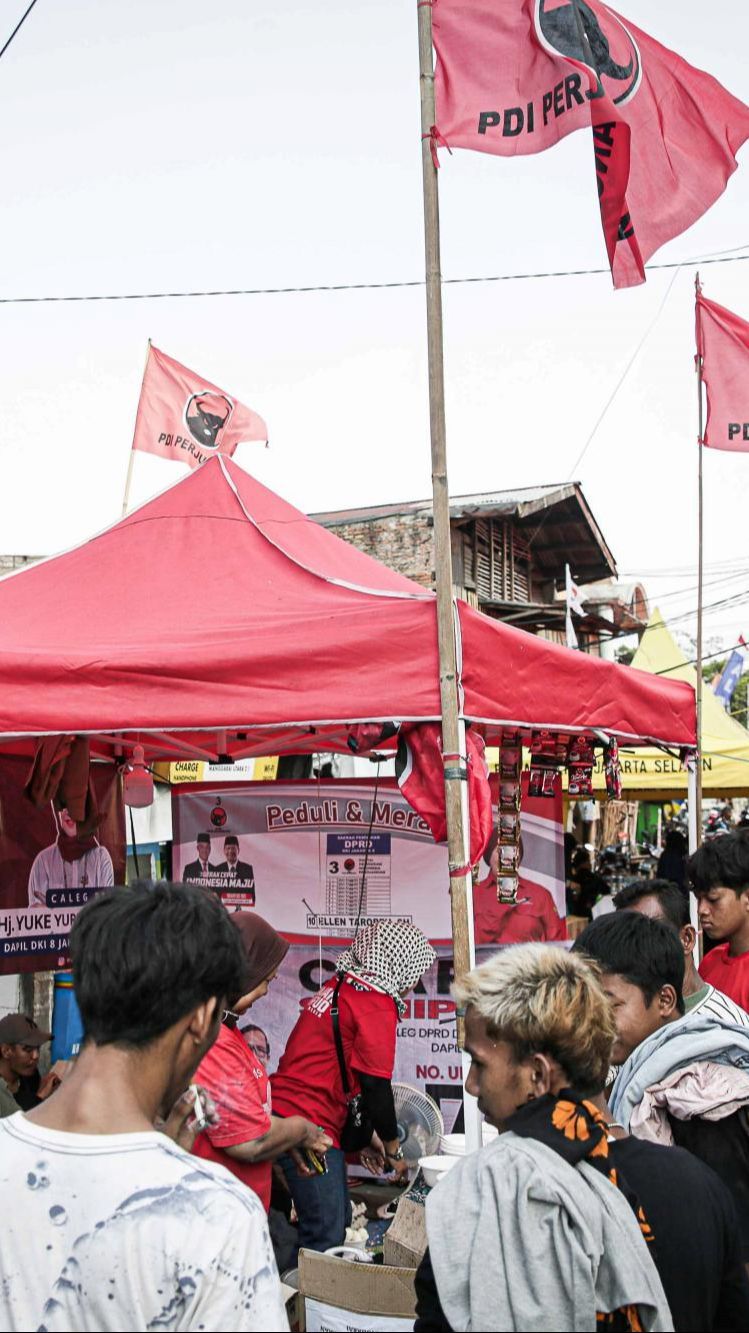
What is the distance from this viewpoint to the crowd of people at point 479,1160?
1424mm

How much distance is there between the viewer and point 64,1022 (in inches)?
237

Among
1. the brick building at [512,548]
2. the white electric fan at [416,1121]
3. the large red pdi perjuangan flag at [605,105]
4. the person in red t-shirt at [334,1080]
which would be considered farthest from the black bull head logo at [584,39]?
the brick building at [512,548]

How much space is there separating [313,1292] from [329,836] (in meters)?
3.06

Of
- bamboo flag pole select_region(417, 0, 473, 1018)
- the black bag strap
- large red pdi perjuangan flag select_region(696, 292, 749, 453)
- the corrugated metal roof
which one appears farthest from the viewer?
the corrugated metal roof

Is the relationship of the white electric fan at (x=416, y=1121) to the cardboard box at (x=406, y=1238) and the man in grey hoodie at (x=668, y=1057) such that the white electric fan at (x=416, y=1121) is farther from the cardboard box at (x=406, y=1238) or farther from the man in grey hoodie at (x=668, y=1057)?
the man in grey hoodie at (x=668, y=1057)

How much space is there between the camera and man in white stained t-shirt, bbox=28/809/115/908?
606 cm

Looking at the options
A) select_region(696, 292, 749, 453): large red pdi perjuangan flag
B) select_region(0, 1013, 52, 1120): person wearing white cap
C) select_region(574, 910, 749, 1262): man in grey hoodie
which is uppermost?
select_region(696, 292, 749, 453): large red pdi perjuangan flag

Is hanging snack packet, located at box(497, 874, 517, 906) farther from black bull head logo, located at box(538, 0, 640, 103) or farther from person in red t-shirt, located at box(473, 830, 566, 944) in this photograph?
black bull head logo, located at box(538, 0, 640, 103)

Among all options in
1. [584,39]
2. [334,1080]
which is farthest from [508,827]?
[584,39]

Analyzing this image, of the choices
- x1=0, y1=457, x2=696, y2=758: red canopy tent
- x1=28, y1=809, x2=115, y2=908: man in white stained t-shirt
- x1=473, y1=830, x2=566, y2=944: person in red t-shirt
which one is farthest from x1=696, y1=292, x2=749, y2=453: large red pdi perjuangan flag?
x1=28, y1=809, x2=115, y2=908: man in white stained t-shirt

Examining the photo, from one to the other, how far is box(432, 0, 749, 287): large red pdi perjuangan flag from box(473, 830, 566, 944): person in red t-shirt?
3.32 metres

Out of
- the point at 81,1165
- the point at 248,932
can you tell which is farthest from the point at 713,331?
the point at 81,1165

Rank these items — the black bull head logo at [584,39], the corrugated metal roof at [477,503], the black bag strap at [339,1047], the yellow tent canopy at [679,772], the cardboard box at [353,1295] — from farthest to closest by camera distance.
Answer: the corrugated metal roof at [477,503] → the yellow tent canopy at [679,772] → the black bull head logo at [584,39] → the black bag strap at [339,1047] → the cardboard box at [353,1295]

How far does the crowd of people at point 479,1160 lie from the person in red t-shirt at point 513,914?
319 centimetres
